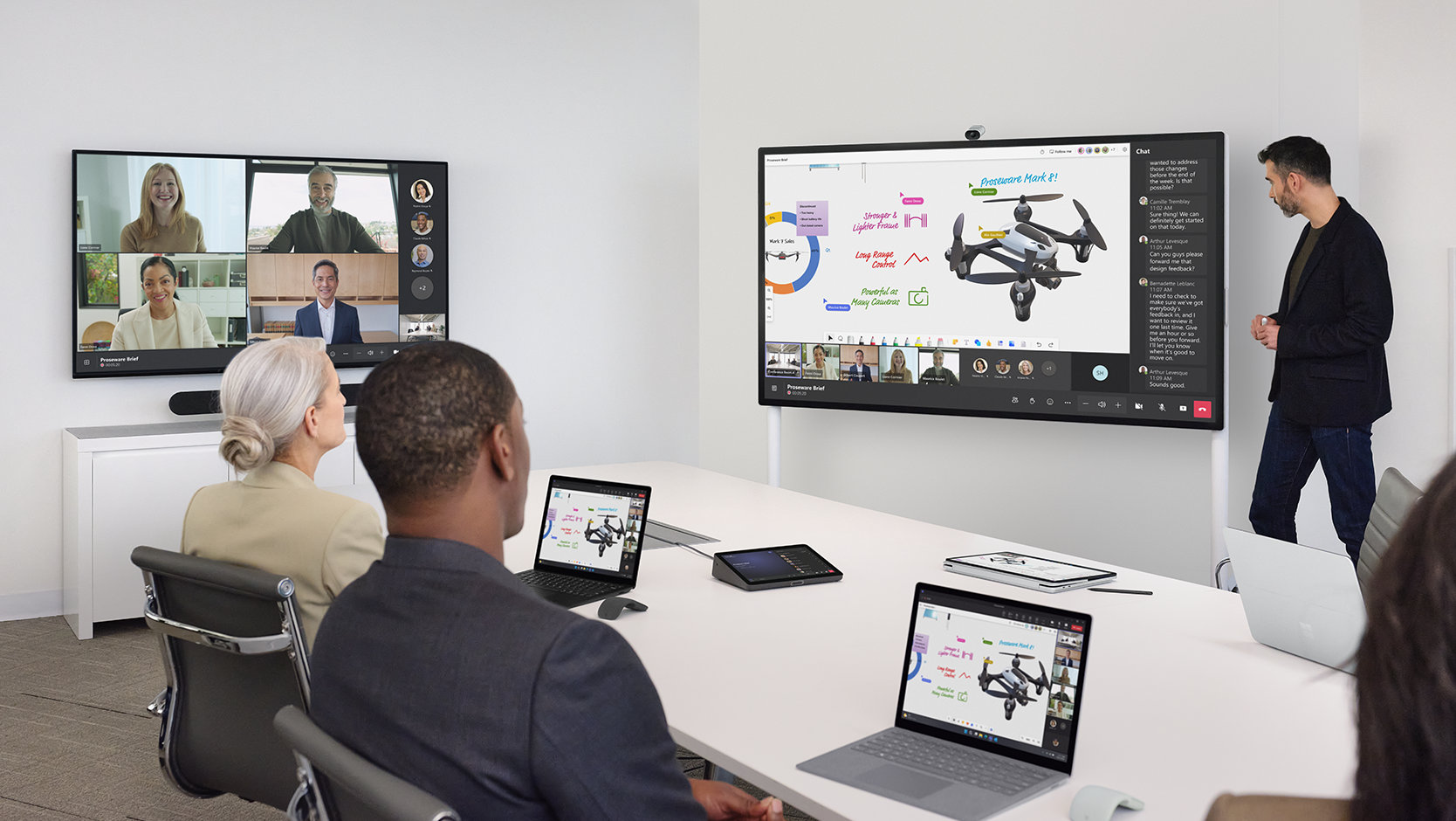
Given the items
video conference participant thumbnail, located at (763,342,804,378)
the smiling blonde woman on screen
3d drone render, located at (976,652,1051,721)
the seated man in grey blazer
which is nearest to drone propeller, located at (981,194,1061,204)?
video conference participant thumbnail, located at (763,342,804,378)

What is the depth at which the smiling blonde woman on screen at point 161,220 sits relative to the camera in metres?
5.04

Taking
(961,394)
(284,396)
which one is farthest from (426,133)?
(284,396)

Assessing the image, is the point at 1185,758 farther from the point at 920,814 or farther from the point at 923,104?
the point at 923,104

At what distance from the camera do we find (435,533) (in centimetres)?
144

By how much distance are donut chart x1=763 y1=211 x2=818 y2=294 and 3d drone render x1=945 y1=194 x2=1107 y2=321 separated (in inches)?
25.0

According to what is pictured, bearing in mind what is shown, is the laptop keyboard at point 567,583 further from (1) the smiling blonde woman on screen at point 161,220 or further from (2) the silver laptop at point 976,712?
(1) the smiling blonde woman on screen at point 161,220

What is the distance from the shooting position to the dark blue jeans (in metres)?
3.87

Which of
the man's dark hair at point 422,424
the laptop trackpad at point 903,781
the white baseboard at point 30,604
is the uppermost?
the man's dark hair at point 422,424

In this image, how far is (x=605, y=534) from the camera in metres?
2.66

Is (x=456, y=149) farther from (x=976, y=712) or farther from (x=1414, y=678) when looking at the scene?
(x=1414, y=678)

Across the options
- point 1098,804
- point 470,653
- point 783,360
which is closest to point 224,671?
point 470,653

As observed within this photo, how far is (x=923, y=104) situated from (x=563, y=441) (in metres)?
2.74

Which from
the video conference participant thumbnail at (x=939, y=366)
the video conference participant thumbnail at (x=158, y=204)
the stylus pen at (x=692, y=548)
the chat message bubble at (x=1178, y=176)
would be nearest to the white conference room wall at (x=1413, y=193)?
the chat message bubble at (x=1178, y=176)

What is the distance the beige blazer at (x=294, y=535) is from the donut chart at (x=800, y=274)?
117 inches
